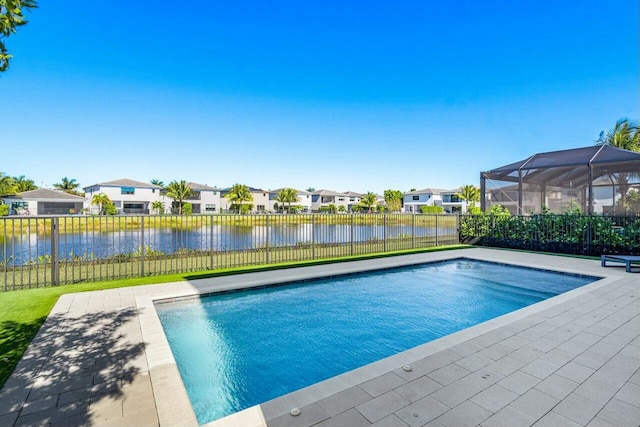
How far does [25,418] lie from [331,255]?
27.2 feet

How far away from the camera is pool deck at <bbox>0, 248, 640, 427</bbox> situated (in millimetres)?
2197

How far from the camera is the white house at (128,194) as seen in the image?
4112 cm

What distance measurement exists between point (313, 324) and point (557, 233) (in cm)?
1061

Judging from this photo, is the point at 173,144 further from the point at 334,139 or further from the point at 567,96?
the point at 567,96

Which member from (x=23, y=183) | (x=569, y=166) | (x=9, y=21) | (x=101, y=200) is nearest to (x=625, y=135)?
(x=569, y=166)

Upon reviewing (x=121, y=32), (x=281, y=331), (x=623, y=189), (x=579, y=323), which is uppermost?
(x=121, y=32)

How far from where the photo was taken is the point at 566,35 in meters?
11.8

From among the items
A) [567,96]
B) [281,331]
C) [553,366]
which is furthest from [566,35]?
[281,331]

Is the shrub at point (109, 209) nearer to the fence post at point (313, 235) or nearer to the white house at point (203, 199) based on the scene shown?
the white house at point (203, 199)

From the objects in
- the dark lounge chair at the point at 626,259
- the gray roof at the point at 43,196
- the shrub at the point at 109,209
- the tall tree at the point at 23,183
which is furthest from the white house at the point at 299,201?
the dark lounge chair at the point at 626,259

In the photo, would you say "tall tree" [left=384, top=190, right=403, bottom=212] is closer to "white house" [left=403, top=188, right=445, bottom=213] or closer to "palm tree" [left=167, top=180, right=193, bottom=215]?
"white house" [left=403, top=188, right=445, bottom=213]

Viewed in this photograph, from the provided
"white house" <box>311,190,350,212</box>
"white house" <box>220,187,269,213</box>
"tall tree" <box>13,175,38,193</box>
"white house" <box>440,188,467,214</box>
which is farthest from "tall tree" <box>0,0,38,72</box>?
"tall tree" <box>13,175,38,193</box>

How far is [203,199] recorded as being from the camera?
50312 mm

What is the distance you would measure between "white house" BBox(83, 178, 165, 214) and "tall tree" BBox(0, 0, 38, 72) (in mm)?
45219
